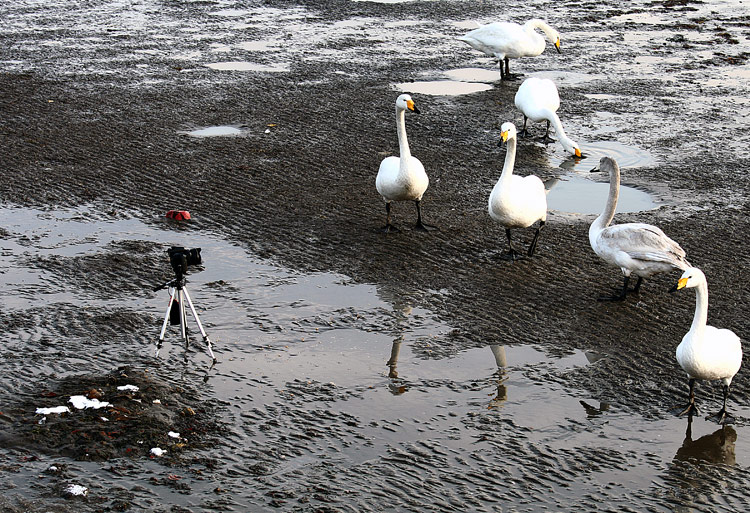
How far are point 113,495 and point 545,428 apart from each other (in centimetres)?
287

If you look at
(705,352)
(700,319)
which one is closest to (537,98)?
(700,319)

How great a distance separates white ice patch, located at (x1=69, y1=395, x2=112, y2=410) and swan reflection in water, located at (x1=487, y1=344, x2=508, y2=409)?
8.96ft

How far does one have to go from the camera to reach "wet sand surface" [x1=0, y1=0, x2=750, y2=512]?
231 inches

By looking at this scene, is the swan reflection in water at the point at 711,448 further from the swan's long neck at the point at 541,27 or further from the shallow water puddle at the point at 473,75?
the swan's long neck at the point at 541,27

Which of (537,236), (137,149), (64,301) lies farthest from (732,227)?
(137,149)

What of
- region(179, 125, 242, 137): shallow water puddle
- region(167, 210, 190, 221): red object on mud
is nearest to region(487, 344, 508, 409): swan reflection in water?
region(167, 210, 190, 221): red object on mud

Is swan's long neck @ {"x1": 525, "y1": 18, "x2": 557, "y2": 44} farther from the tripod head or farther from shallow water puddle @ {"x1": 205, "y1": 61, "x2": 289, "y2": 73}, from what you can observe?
the tripod head

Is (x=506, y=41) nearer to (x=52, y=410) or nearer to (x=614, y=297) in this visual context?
(x=614, y=297)

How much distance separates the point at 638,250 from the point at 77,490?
498cm

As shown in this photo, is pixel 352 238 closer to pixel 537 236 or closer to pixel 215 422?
pixel 537 236

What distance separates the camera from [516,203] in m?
9.14

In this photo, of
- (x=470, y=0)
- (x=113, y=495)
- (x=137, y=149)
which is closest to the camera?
(x=113, y=495)

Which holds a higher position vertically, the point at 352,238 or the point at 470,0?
the point at 470,0

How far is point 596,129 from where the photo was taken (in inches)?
535
